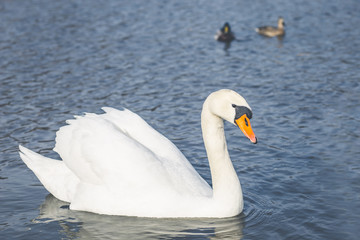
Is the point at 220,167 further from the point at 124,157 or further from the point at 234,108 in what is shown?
the point at 124,157

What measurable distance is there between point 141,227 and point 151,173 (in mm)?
710

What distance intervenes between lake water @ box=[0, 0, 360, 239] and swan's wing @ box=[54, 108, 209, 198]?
514mm

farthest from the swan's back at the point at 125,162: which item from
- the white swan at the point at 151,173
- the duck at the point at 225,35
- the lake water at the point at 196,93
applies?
the duck at the point at 225,35

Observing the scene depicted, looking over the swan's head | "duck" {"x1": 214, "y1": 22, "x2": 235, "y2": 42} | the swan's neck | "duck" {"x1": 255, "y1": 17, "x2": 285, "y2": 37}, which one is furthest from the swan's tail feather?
"duck" {"x1": 255, "y1": 17, "x2": 285, "y2": 37}

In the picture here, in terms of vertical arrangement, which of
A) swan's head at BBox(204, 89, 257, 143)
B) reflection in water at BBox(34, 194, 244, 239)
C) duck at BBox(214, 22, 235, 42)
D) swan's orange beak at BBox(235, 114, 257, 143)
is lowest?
reflection in water at BBox(34, 194, 244, 239)

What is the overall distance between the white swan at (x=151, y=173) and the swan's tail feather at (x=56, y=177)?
0.66ft

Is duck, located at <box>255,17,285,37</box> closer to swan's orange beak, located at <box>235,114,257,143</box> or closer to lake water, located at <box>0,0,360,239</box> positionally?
lake water, located at <box>0,0,360,239</box>

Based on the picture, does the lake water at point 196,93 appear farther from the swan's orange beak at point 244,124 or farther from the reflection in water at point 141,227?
the swan's orange beak at point 244,124

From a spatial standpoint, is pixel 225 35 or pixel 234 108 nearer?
pixel 234 108

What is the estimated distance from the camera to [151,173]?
792 cm

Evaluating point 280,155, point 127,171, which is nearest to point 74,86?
point 280,155

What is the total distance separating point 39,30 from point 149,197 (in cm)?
1526

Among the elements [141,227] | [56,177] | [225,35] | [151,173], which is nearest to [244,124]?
[151,173]

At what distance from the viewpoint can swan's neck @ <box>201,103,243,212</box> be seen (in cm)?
795
